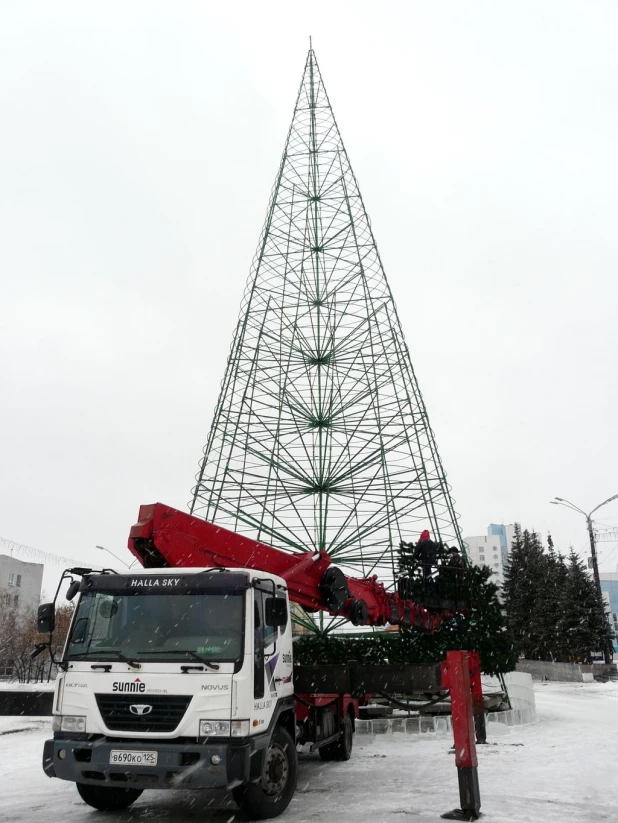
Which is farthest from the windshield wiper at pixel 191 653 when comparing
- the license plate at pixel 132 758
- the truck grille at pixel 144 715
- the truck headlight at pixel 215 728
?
the license plate at pixel 132 758

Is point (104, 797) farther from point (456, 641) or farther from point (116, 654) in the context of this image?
point (456, 641)

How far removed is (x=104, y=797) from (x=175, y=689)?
2111 mm

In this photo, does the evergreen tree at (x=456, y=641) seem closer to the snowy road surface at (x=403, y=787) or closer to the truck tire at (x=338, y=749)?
the snowy road surface at (x=403, y=787)

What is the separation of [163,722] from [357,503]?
39.0 ft

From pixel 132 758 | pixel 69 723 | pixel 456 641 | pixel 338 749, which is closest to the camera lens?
pixel 132 758

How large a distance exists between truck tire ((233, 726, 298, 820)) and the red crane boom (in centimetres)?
198

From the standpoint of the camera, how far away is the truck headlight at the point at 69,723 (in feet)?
23.4

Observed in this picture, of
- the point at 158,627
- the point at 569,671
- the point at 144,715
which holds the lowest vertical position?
the point at 144,715

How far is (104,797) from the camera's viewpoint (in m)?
7.97

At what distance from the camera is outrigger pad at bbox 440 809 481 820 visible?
7.41 metres

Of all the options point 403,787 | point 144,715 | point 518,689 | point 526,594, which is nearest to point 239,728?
point 144,715

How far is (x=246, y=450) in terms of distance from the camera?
1931cm

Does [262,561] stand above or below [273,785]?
above

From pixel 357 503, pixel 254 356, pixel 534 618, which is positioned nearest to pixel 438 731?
pixel 357 503
